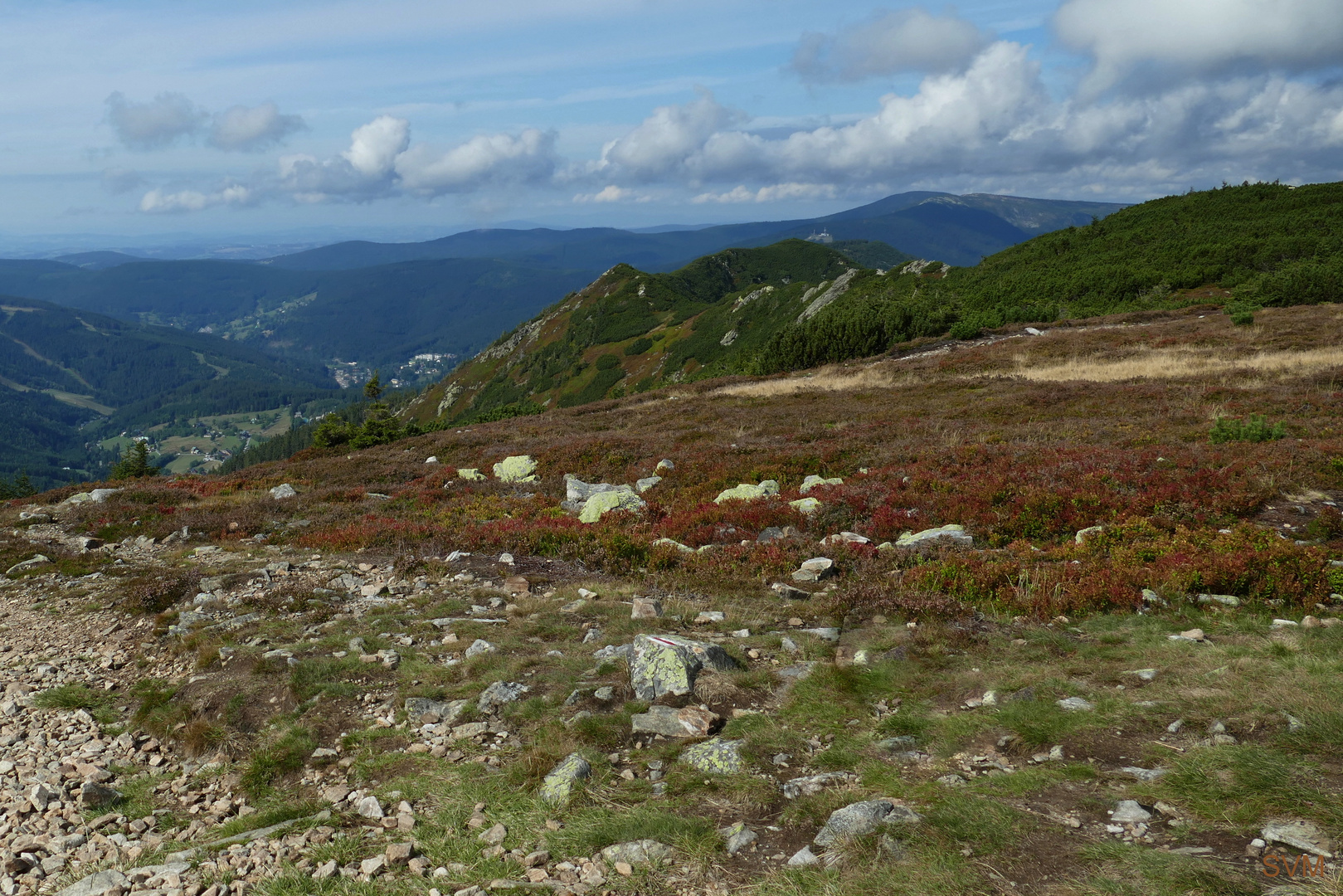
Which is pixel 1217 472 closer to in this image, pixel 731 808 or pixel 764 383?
pixel 731 808

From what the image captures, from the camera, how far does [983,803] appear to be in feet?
17.6

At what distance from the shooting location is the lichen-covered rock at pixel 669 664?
8.16 meters

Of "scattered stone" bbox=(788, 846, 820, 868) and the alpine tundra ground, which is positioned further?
the alpine tundra ground

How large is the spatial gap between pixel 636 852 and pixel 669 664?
2.93 m

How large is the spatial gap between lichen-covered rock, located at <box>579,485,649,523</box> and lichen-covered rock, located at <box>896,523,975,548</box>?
22.0 ft

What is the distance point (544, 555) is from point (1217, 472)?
47.1 ft

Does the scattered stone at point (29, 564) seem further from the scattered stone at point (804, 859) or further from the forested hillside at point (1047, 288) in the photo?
the forested hillside at point (1047, 288)

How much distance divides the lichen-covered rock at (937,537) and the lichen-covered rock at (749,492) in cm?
435

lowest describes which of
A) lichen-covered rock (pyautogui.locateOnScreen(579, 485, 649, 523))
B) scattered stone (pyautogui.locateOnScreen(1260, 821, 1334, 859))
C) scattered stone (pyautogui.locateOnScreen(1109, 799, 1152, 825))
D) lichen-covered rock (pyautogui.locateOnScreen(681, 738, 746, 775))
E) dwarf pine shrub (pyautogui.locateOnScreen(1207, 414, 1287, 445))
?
lichen-covered rock (pyautogui.locateOnScreen(579, 485, 649, 523))

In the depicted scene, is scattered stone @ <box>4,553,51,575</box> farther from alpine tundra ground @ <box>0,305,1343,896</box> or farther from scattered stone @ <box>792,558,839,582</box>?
scattered stone @ <box>792,558,839,582</box>

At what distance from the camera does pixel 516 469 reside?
80.6 ft

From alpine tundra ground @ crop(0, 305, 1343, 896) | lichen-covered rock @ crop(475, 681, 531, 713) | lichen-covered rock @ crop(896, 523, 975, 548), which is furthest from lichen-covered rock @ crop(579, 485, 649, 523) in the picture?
lichen-covered rock @ crop(475, 681, 531, 713)

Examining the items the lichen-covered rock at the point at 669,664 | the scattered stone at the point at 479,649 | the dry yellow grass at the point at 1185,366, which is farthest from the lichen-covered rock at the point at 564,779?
the dry yellow grass at the point at 1185,366

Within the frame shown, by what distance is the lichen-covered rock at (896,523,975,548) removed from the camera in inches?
502
